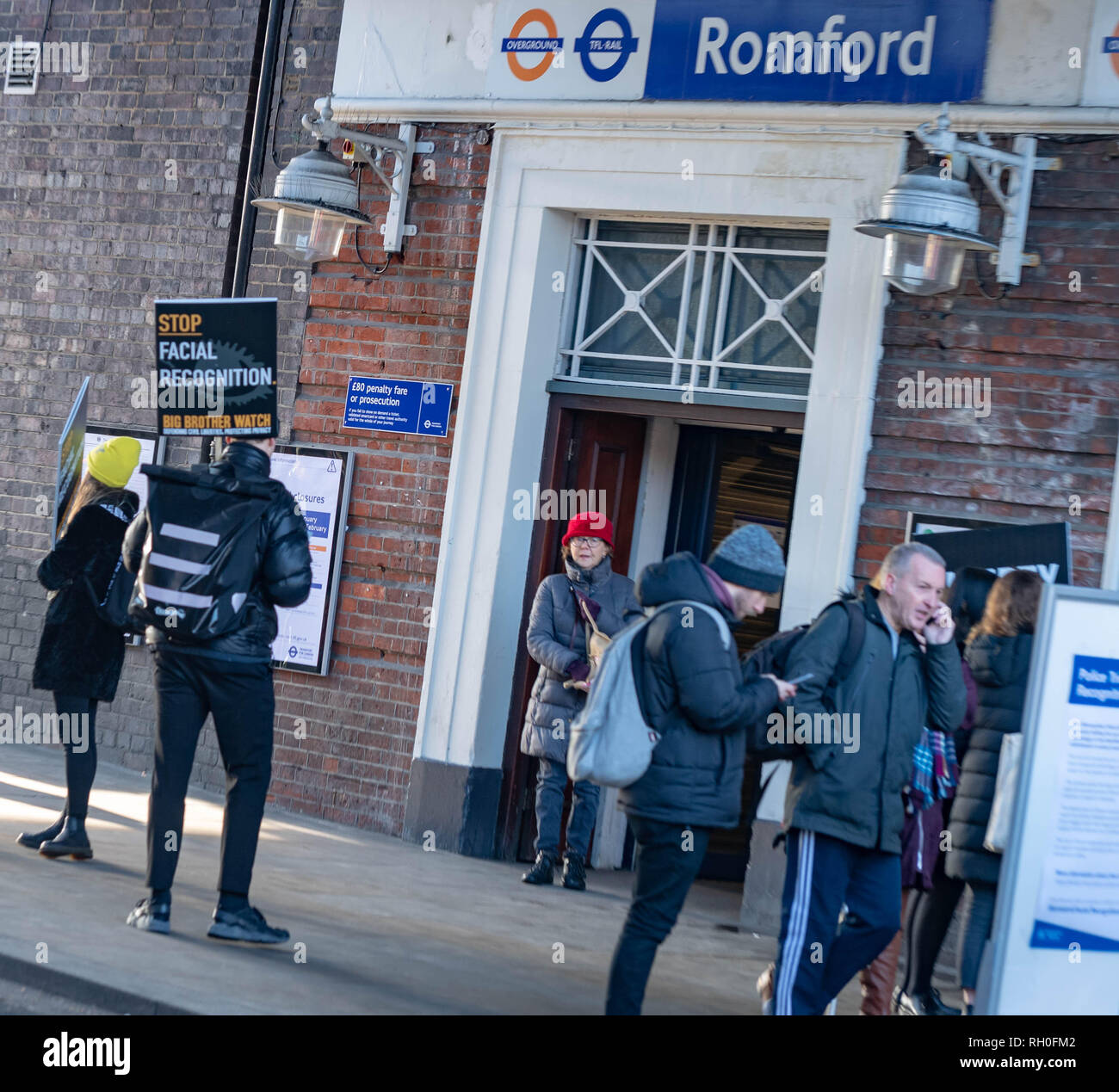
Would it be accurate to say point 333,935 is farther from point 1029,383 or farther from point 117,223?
point 117,223

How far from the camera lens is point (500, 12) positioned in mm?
9484

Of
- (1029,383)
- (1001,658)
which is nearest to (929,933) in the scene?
(1001,658)

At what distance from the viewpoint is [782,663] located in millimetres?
5625

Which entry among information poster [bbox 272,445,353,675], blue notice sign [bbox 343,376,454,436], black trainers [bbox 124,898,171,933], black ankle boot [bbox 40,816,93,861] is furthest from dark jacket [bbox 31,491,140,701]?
blue notice sign [bbox 343,376,454,436]

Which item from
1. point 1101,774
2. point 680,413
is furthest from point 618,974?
point 680,413

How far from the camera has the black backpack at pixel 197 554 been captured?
20.3 feet

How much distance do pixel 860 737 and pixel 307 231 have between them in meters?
5.30

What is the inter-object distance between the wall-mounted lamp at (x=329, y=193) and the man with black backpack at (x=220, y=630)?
320cm

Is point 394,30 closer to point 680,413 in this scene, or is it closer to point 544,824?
point 680,413

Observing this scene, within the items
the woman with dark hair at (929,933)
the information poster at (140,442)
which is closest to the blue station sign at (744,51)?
the information poster at (140,442)

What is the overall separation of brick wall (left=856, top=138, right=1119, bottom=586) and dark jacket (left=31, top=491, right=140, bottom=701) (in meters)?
3.61

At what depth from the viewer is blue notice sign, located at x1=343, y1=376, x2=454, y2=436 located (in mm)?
9578

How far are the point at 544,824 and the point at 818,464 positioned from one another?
2353mm

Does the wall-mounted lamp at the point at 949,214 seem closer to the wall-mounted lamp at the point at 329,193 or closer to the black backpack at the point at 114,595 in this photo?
the wall-mounted lamp at the point at 329,193
